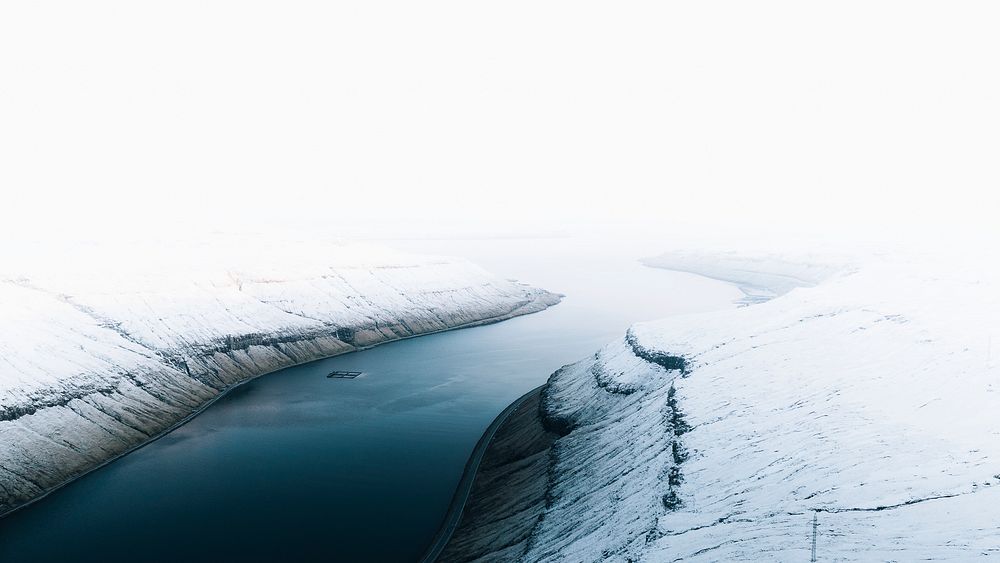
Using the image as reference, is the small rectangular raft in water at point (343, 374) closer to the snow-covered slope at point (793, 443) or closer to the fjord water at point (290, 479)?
the fjord water at point (290, 479)

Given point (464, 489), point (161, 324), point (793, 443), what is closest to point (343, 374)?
point (161, 324)

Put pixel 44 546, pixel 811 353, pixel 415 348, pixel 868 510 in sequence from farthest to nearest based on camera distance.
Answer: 1. pixel 415 348
2. pixel 811 353
3. pixel 44 546
4. pixel 868 510

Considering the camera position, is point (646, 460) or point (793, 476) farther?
point (646, 460)

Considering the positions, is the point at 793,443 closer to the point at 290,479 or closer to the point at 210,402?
the point at 290,479

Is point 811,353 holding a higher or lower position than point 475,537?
higher

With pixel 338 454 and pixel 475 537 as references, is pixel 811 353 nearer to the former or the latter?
pixel 475 537

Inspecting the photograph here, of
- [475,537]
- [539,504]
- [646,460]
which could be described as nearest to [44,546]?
[475,537]

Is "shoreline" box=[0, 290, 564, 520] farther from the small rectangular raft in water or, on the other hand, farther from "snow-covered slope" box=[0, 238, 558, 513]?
the small rectangular raft in water

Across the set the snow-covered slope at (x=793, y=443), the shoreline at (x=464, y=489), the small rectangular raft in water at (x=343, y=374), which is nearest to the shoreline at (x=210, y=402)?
the small rectangular raft in water at (x=343, y=374)
